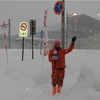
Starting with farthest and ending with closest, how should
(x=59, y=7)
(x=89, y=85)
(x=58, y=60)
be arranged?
(x=59, y=7) → (x=58, y=60) → (x=89, y=85)

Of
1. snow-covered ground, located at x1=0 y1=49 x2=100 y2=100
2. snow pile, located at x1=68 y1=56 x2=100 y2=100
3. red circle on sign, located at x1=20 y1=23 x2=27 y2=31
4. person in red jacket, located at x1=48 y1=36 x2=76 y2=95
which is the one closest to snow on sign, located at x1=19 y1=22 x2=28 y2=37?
red circle on sign, located at x1=20 y1=23 x2=27 y2=31

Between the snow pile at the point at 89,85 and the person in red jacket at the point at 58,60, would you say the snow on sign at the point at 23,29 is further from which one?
the snow pile at the point at 89,85

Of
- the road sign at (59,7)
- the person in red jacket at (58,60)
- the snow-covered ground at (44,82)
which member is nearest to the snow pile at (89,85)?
the snow-covered ground at (44,82)

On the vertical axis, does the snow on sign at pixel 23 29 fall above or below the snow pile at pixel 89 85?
above

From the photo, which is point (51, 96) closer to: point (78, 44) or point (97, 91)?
point (97, 91)

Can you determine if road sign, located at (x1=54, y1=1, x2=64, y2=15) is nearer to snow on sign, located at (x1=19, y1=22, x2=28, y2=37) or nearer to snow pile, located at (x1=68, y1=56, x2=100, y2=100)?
snow on sign, located at (x1=19, y1=22, x2=28, y2=37)

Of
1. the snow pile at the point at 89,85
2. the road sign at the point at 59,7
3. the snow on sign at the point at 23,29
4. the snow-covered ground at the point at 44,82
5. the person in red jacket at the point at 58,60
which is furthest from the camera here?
the snow on sign at the point at 23,29

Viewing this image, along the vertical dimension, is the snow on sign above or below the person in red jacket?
above

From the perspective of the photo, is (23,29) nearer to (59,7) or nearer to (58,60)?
(59,7)

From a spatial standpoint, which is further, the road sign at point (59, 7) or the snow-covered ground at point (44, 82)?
the road sign at point (59, 7)

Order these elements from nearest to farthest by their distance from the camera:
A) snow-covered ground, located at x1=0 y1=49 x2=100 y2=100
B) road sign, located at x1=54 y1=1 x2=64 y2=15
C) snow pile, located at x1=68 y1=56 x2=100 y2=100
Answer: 1. snow pile, located at x1=68 y1=56 x2=100 y2=100
2. snow-covered ground, located at x1=0 y1=49 x2=100 y2=100
3. road sign, located at x1=54 y1=1 x2=64 y2=15

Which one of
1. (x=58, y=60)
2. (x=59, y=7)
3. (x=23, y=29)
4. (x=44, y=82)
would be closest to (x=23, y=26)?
(x=23, y=29)

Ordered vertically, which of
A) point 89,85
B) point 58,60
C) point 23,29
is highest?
point 23,29

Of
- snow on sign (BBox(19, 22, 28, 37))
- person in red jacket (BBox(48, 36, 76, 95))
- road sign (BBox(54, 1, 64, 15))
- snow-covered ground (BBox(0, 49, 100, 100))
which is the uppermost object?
road sign (BBox(54, 1, 64, 15))
